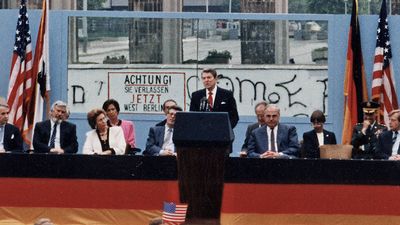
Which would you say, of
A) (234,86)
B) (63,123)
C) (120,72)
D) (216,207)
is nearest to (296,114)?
(234,86)

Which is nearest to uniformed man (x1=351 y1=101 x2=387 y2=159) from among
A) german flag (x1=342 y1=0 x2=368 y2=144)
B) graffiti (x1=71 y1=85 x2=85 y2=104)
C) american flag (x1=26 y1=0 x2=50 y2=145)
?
german flag (x1=342 y1=0 x2=368 y2=144)

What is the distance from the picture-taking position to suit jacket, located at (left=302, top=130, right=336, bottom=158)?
16.1 m

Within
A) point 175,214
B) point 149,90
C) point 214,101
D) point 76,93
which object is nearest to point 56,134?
point 214,101

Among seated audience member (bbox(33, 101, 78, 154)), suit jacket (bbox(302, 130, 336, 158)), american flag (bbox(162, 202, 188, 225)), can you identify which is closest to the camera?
american flag (bbox(162, 202, 188, 225))

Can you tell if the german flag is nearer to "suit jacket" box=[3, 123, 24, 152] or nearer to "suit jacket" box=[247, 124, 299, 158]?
"suit jacket" box=[247, 124, 299, 158]

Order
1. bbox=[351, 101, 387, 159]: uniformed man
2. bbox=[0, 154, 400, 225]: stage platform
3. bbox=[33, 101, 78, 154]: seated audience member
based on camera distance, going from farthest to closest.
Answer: bbox=[33, 101, 78, 154]: seated audience member, bbox=[351, 101, 387, 159]: uniformed man, bbox=[0, 154, 400, 225]: stage platform

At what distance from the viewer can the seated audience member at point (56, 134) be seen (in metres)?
16.2

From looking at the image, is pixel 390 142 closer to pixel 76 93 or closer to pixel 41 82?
pixel 76 93

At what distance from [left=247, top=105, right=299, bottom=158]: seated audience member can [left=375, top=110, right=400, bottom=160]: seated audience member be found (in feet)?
3.19

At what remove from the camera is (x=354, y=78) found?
752 inches

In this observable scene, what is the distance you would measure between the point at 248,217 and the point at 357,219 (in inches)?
44.4

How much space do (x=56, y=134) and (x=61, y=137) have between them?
0.12 m

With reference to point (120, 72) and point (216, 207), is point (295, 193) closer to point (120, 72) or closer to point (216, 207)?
point (216, 207)

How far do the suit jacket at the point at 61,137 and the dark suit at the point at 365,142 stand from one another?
130 inches
